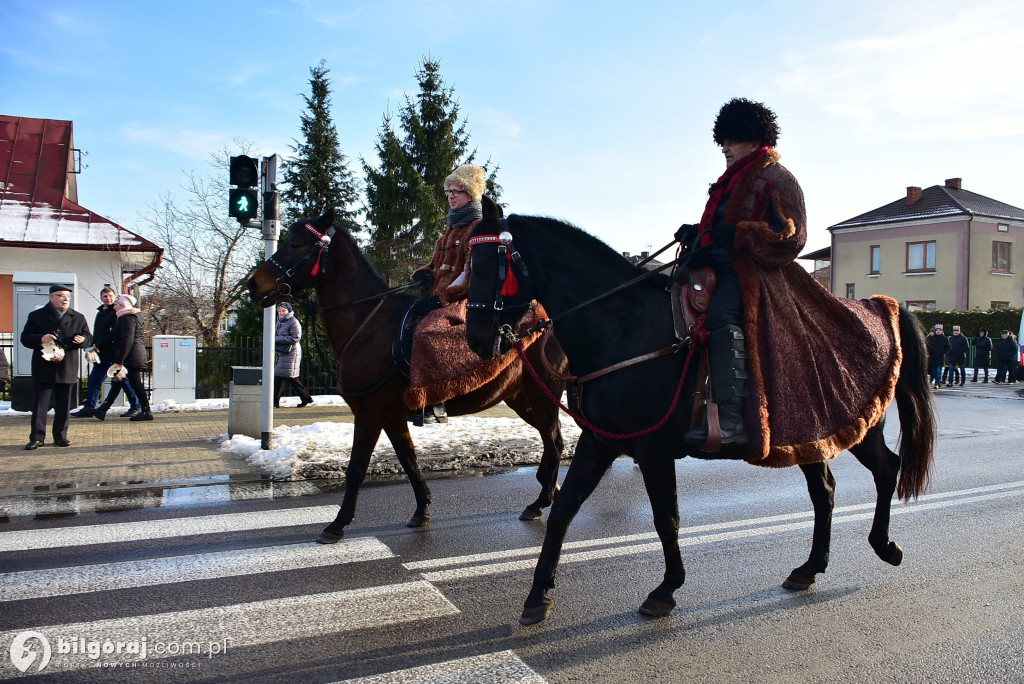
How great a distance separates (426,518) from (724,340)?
3.07m

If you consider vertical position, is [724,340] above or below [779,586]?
above

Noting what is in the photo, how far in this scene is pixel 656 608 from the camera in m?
4.04

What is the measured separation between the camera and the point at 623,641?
3715 mm

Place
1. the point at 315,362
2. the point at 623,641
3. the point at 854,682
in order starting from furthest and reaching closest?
the point at 315,362, the point at 623,641, the point at 854,682

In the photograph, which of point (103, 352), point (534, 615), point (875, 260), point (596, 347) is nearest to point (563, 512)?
point (534, 615)

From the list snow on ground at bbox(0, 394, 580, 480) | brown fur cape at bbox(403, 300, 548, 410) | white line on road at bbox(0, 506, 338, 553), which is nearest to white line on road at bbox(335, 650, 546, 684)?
brown fur cape at bbox(403, 300, 548, 410)

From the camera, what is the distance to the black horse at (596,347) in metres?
4.02

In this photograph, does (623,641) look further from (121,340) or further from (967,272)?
(967,272)

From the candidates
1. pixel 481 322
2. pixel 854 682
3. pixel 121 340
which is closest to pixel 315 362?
pixel 121 340

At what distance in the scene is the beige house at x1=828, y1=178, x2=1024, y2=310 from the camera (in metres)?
40.2

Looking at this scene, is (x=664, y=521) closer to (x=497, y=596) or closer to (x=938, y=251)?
(x=497, y=596)

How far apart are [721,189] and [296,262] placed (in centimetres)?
338

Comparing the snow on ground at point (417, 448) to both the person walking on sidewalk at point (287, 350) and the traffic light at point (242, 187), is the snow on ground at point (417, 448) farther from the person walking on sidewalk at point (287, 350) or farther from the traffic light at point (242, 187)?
the person walking on sidewalk at point (287, 350)

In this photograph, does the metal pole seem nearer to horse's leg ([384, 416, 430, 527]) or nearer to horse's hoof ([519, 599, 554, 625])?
horse's leg ([384, 416, 430, 527])
